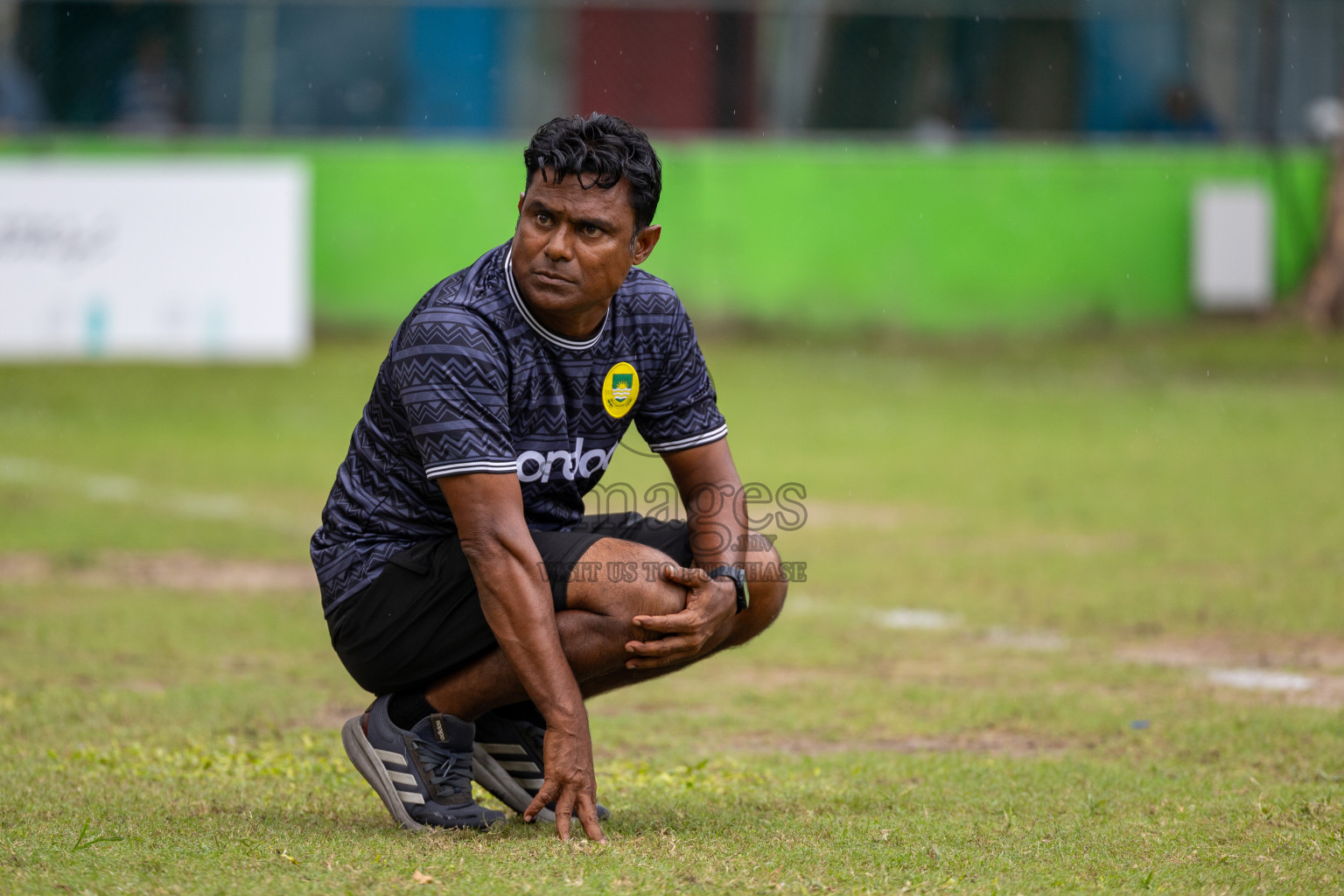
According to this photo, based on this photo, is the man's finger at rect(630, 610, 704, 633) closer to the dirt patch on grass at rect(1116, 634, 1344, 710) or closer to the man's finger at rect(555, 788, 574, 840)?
the man's finger at rect(555, 788, 574, 840)

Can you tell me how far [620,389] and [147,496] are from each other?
6382 millimetres

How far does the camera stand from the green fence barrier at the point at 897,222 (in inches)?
651

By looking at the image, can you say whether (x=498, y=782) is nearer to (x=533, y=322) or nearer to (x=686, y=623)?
(x=686, y=623)

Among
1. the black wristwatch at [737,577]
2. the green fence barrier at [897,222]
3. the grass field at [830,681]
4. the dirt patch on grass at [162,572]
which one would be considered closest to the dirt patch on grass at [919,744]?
the grass field at [830,681]

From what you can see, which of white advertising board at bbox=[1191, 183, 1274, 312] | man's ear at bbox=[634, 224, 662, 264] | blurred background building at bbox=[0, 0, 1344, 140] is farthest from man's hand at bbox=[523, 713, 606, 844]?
white advertising board at bbox=[1191, 183, 1274, 312]

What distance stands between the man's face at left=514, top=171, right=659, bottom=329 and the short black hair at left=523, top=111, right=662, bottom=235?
21mm

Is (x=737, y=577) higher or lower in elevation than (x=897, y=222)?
lower

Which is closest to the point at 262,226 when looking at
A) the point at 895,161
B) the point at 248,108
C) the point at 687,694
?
the point at 248,108

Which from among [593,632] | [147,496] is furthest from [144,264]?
[593,632]

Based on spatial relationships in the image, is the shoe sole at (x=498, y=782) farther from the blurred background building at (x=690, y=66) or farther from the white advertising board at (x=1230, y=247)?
the white advertising board at (x=1230, y=247)

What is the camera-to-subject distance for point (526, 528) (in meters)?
3.59

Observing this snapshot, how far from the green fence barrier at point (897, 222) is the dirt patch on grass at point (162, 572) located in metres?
8.61

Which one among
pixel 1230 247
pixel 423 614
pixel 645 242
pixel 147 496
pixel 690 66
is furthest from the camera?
pixel 690 66

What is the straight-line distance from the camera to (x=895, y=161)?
57.2ft
